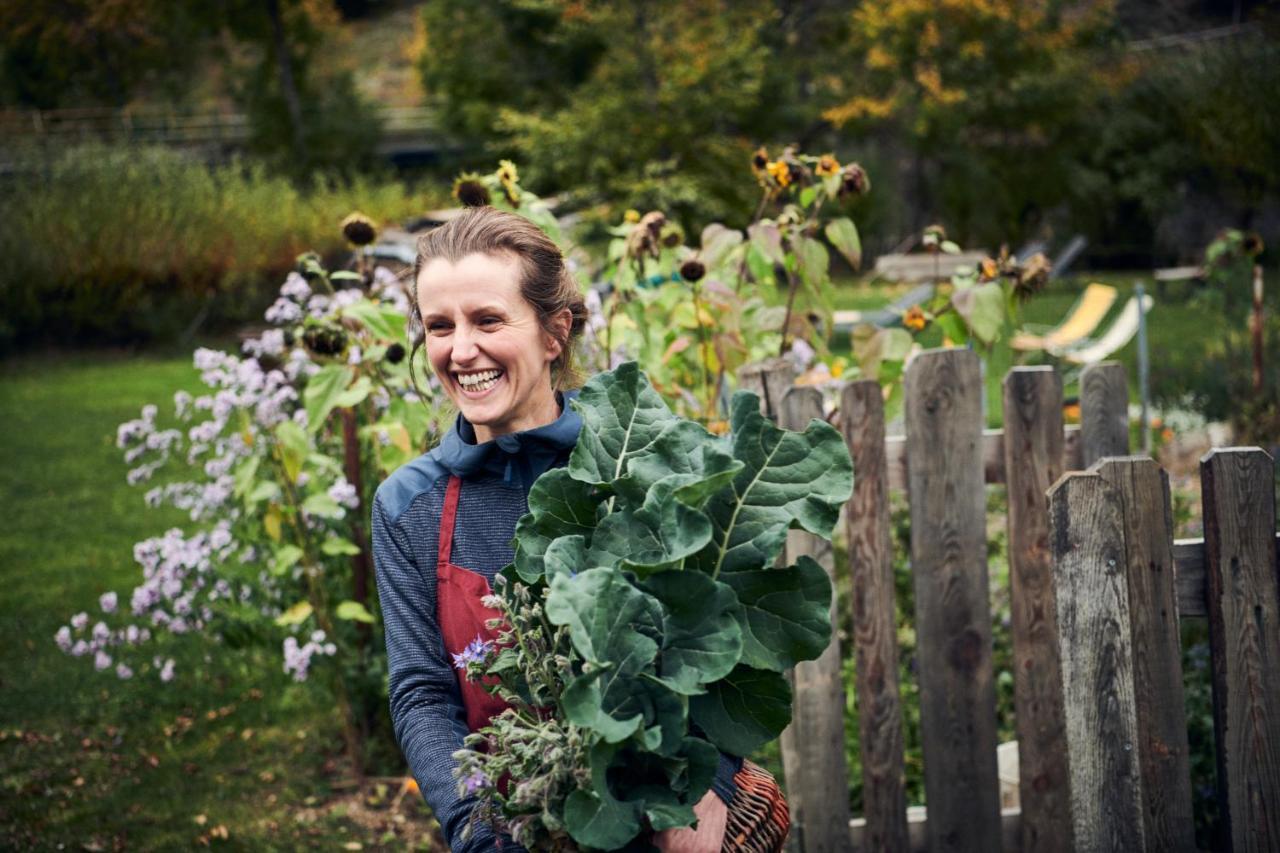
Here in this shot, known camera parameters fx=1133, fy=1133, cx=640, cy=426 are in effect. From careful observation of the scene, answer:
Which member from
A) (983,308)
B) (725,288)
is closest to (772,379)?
(725,288)

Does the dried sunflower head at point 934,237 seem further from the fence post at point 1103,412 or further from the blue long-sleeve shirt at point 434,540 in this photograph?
the blue long-sleeve shirt at point 434,540

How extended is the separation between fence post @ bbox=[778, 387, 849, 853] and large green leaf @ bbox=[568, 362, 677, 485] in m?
1.33

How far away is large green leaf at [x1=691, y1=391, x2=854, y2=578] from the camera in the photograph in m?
1.40

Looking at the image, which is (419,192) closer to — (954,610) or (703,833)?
(954,610)

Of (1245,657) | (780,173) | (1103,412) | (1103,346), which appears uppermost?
(780,173)

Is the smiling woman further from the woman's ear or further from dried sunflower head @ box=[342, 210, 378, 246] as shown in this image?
dried sunflower head @ box=[342, 210, 378, 246]

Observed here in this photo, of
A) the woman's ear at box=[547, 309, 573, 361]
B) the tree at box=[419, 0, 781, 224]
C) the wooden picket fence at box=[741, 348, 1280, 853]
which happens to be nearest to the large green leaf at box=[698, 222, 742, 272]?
the wooden picket fence at box=[741, 348, 1280, 853]

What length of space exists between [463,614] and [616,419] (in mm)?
418

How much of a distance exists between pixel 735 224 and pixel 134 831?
1938cm

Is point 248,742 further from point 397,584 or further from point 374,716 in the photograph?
point 397,584

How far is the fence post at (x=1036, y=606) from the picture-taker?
2.78 m

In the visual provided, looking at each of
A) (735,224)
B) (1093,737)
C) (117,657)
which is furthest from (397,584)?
(735,224)

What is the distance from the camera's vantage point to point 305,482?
11.0ft

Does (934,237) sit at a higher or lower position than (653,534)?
higher
